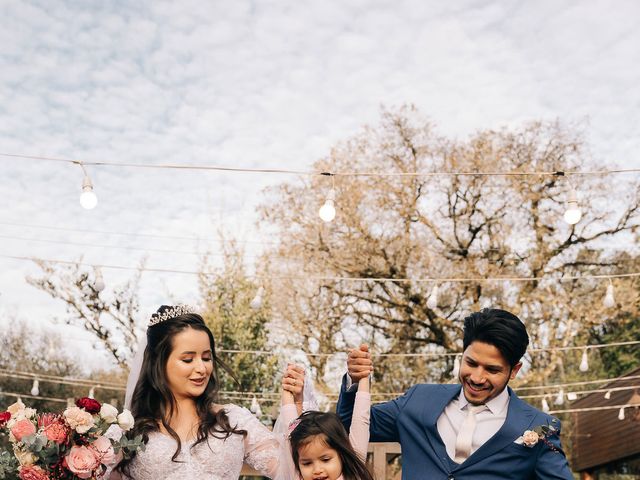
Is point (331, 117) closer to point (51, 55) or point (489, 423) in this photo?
point (51, 55)

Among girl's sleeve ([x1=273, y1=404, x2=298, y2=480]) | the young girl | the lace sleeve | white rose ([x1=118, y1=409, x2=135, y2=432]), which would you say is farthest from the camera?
the lace sleeve

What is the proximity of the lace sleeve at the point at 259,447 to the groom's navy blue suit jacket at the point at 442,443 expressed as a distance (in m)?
0.33

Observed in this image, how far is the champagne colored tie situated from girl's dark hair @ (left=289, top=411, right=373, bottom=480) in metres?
0.34

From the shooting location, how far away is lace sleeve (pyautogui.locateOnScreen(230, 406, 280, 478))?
285 cm

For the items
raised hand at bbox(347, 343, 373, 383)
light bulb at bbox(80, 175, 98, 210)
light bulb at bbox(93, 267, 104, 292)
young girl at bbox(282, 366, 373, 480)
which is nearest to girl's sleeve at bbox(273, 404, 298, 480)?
young girl at bbox(282, 366, 373, 480)

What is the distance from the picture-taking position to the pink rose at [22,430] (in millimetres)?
2320

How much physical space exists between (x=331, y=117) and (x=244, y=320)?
3924mm

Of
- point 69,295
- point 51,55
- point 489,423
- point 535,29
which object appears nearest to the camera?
point 489,423

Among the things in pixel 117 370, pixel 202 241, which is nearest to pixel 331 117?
pixel 202 241

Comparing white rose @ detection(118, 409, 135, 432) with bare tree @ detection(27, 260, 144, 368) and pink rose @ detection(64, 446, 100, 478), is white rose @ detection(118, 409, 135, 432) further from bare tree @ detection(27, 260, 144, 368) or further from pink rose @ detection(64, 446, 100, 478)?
bare tree @ detection(27, 260, 144, 368)

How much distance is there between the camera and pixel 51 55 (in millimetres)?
10016

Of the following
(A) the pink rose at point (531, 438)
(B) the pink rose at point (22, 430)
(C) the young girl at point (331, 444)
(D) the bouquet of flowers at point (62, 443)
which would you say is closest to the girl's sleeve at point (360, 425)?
(C) the young girl at point (331, 444)

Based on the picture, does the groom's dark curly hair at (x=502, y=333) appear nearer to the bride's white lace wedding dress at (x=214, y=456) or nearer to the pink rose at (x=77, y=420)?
the bride's white lace wedding dress at (x=214, y=456)

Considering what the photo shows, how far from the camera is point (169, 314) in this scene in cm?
291
